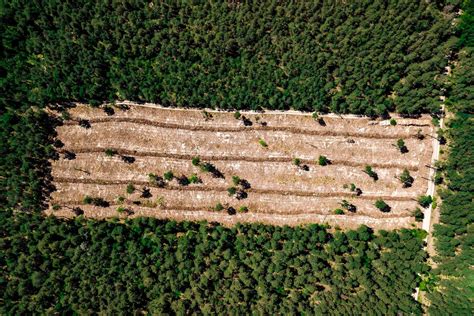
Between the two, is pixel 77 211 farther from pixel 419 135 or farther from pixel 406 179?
pixel 419 135

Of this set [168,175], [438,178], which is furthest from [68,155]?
[438,178]

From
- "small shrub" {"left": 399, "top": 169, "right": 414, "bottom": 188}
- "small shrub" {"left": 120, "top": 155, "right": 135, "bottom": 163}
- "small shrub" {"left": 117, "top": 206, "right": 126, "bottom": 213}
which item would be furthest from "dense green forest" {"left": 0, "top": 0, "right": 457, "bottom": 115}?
"small shrub" {"left": 117, "top": 206, "right": 126, "bottom": 213}

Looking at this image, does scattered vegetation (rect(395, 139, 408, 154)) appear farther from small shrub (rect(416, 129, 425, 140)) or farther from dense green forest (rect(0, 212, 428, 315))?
dense green forest (rect(0, 212, 428, 315))

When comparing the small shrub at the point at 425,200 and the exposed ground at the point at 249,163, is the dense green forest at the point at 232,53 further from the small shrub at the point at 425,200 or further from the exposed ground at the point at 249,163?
the small shrub at the point at 425,200

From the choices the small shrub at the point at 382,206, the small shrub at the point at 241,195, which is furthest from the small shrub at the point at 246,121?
the small shrub at the point at 382,206

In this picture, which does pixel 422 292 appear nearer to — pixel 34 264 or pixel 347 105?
pixel 347 105

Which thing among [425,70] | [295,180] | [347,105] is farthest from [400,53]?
[295,180]
